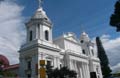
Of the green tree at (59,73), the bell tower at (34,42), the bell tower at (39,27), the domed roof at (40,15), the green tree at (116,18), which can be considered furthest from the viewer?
the domed roof at (40,15)

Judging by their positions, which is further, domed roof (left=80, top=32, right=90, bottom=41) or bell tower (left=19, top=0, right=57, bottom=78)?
domed roof (left=80, top=32, right=90, bottom=41)

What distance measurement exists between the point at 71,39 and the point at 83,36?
36.1ft

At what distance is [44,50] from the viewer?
45.3 m

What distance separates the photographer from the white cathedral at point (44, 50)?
44.7 m

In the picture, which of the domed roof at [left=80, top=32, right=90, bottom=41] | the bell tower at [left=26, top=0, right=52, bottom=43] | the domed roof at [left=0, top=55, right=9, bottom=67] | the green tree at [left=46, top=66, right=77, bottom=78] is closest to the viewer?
the green tree at [left=46, top=66, right=77, bottom=78]

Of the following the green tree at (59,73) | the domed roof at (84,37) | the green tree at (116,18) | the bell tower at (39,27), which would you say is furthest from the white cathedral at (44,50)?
the green tree at (116,18)

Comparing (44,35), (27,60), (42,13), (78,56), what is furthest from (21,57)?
(78,56)

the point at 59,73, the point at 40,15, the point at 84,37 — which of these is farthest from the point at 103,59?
the point at 59,73

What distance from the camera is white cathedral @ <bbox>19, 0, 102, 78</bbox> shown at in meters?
44.7

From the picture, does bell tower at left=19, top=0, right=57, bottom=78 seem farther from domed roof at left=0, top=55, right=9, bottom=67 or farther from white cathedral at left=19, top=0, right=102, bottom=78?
domed roof at left=0, top=55, right=9, bottom=67

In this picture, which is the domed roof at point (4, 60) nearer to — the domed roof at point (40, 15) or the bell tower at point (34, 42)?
the bell tower at point (34, 42)

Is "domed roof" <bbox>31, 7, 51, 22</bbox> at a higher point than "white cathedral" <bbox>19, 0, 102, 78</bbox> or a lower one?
higher

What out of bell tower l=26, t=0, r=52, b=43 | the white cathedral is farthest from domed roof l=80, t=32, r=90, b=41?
bell tower l=26, t=0, r=52, b=43

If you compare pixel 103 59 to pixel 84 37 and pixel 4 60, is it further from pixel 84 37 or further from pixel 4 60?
pixel 4 60
